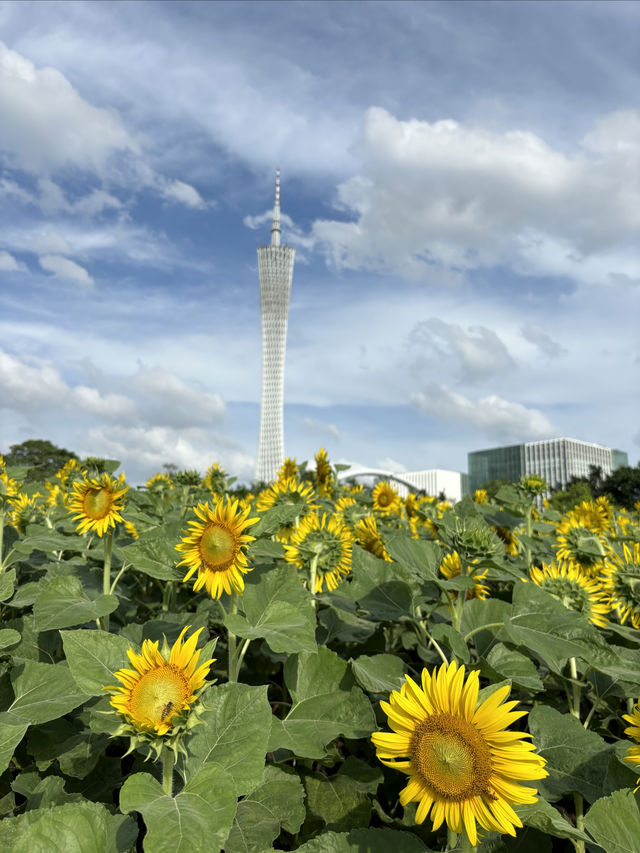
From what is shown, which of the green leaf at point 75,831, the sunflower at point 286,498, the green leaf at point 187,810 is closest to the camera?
the green leaf at point 187,810

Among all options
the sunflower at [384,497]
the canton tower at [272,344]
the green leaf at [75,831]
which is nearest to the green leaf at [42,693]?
the green leaf at [75,831]

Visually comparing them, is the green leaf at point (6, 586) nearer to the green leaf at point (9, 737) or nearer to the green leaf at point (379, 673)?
the green leaf at point (9, 737)

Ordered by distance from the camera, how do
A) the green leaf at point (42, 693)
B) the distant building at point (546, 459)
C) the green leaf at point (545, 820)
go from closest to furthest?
1. the green leaf at point (545, 820)
2. the green leaf at point (42, 693)
3. the distant building at point (546, 459)

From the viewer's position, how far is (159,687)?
1.28 metres

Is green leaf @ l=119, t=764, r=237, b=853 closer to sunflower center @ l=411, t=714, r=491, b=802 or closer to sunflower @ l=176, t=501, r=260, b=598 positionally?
sunflower center @ l=411, t=714, r=491, b=802

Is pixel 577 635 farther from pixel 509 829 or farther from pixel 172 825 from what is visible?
pixel 172 825

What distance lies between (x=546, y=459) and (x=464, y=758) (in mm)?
123403

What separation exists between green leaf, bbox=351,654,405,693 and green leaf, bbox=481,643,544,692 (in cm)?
24

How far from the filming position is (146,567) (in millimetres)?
1909

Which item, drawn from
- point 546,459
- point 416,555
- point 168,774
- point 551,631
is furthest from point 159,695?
point 546,459

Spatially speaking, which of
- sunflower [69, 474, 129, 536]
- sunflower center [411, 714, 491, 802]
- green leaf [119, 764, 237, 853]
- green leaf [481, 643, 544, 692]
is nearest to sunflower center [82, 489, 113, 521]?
sunflower [69, 474, 129, 536]

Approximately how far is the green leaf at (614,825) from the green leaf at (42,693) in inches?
45.8

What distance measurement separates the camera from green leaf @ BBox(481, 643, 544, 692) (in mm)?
1690

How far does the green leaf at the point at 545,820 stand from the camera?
128cm
